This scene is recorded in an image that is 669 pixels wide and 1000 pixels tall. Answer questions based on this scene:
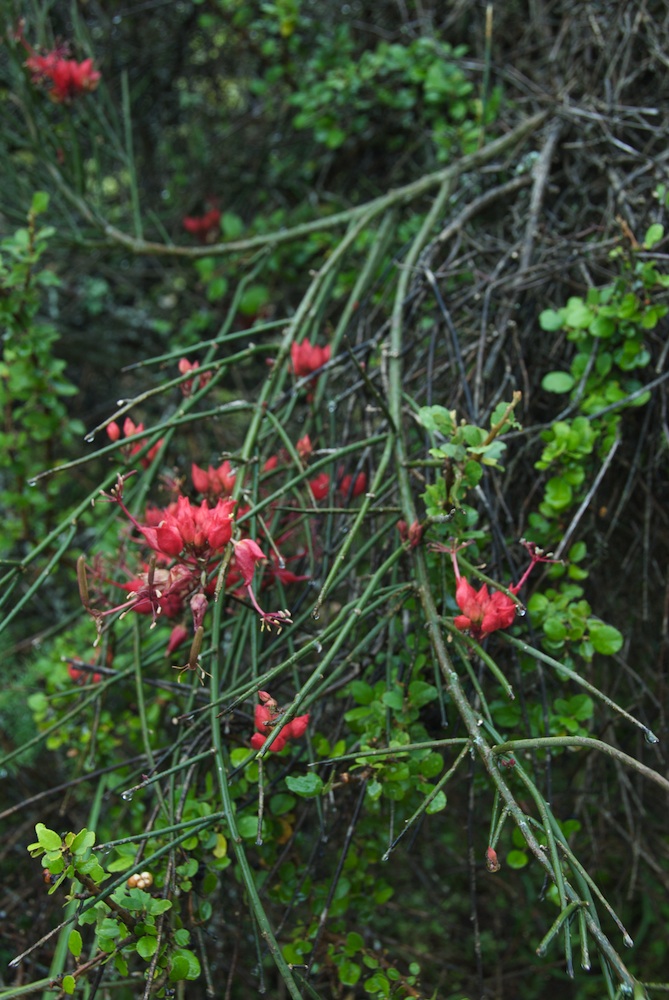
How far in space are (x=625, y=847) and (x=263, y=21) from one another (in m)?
1.88

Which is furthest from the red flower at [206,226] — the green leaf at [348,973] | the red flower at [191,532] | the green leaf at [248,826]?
the green leaf at [348,973]

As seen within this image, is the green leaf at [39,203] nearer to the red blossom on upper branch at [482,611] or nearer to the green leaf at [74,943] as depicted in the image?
the red blossom on upper branch at [482,611]

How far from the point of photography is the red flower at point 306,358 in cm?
117

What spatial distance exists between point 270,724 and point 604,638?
0.41 metres

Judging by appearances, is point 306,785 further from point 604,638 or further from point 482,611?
point 604,638

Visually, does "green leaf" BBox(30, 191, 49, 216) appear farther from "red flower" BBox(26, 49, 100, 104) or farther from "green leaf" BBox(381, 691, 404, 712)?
"green leaf" BBox(381, 691, 404, 712)

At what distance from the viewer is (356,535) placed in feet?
3.05

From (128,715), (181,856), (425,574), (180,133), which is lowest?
(128,715)

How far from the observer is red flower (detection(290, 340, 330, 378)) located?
1.17 metres

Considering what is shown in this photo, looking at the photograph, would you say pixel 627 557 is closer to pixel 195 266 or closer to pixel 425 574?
pixel 425 574

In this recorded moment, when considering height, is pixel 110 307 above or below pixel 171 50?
below

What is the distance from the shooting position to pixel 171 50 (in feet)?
7.23

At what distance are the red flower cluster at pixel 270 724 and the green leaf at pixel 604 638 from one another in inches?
13.6

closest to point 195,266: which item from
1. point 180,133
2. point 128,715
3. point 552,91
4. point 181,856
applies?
point 180,133
